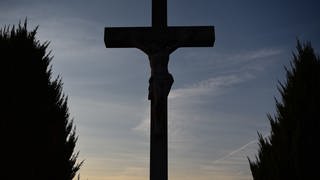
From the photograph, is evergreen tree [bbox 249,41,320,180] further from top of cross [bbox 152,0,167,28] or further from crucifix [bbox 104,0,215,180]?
top of cross [bbox 152,0,167,28]

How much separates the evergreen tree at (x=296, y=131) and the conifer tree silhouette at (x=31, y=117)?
417 cm

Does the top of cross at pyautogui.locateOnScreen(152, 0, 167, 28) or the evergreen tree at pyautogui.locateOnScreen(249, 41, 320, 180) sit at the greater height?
the top of cross at pyautogui.locateOnScreen(152, 0, 167, 28)

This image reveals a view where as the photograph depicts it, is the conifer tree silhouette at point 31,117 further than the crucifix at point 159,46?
Yes

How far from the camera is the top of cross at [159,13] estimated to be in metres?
7.45

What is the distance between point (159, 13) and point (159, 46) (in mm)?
692

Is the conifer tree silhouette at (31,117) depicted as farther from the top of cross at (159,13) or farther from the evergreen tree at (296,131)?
the evergreen tree at (296,131)

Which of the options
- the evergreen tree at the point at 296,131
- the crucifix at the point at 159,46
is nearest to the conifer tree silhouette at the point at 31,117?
the crucifix at the point at 159,46

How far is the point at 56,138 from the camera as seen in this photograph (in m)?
9.09

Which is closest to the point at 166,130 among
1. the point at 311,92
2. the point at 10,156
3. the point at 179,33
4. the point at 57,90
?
the point at 179,33

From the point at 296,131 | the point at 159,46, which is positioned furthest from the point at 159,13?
the point at 296,131

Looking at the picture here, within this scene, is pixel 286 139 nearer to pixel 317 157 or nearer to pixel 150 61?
pixel 317 157

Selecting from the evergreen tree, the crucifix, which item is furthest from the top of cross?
the evergreen tree

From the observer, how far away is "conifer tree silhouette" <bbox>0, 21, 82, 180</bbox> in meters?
8.22

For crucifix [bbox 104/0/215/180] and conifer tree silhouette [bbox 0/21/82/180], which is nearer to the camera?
crucifix [bbox 104/0/215/180]
